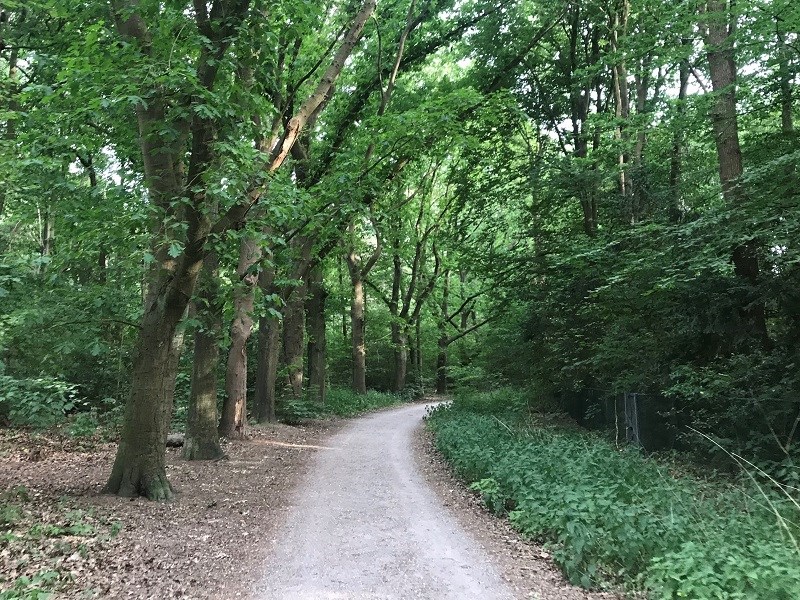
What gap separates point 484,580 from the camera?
531 centimetres

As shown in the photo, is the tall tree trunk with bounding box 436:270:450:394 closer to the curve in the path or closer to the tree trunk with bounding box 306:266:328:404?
the tree trunk with bounding box 306:266:328:404

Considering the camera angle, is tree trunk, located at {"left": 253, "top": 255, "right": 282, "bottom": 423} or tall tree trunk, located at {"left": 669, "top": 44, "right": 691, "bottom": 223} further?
tree trunk, located at {"left": 253, "top": 255, "right": 282, "bottom": 423}

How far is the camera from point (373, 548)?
6.23m

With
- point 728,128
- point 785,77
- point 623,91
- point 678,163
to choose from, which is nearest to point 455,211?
point 623,91

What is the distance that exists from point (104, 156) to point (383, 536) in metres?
9.93

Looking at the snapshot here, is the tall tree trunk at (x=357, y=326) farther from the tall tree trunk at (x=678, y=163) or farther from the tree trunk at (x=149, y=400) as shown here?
the tree trunk at (x=149, y=400)

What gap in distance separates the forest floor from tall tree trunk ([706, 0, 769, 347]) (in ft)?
19.1

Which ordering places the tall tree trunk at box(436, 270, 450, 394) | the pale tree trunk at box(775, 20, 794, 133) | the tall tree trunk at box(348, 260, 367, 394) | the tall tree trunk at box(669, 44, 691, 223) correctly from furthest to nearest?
the tall tree trunk at box(436, 270, 450, 394) → the tall tree trunk at box(348, 260, 367, 394) → the tall tree trunk at box(669, 44, 691, 223) → the pale tree trunk at box(775, 20, 794, 133)

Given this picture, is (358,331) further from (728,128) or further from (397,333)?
(728,128)

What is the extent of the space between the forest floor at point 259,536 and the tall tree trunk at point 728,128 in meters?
5.83

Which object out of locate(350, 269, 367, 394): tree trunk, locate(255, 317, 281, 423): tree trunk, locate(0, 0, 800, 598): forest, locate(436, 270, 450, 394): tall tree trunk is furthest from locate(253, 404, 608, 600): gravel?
locate(436, 270, 450, 394): tall tree trunk

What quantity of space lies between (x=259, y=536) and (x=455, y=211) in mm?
14536

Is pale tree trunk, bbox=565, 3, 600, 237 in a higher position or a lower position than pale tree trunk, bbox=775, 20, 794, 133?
higher

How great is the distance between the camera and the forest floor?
506 cm
